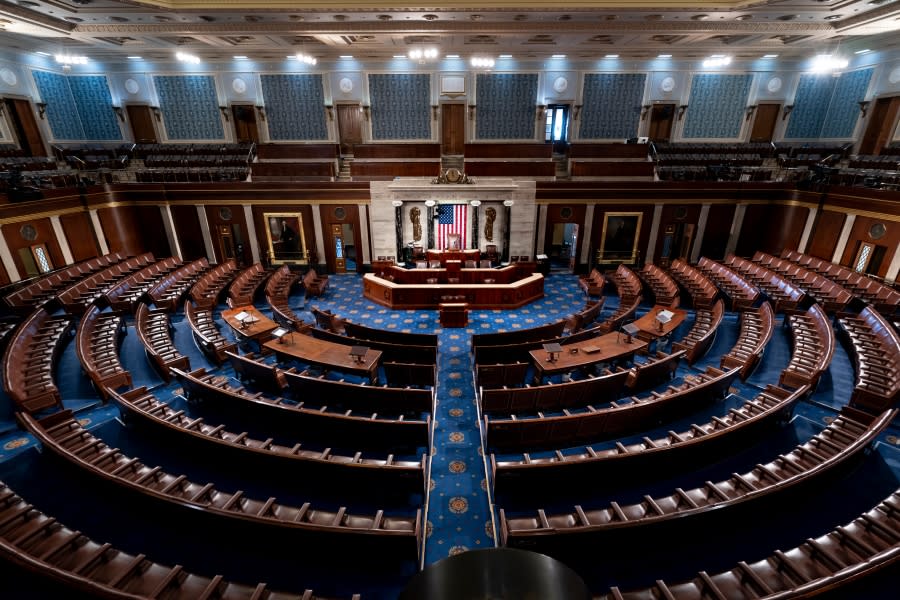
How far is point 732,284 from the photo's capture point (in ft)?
37.0

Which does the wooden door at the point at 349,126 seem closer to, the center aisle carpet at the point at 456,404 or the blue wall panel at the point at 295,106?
the blue wall panel at the point at 295,106

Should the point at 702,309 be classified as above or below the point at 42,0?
below

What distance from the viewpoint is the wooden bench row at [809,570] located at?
2.84 m

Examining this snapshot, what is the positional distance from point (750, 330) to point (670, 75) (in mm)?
12798

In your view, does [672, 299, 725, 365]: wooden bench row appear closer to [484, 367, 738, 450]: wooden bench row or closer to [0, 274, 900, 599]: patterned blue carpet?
[0, 274, 900, 599]: patterned blue carpet

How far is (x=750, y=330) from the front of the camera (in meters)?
8.63

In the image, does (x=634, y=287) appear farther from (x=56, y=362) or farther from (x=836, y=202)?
(x=56, y=362)

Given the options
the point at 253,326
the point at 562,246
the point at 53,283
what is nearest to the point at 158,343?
the point at 253,326

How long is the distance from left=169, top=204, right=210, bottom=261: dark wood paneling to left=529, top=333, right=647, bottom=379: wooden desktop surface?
13911 millimetres

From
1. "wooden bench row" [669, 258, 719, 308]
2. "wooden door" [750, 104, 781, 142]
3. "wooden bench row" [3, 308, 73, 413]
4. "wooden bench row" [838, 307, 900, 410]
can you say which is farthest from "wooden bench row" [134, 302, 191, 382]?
"wooden door" [750, 104, 781, 142]

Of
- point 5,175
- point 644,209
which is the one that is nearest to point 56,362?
point 5,175

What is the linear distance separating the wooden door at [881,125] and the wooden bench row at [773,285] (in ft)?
25.7

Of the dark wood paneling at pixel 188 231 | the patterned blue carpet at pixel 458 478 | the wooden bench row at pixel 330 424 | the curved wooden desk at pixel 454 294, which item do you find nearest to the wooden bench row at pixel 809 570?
the patterned blue carpet at pixel 458 478

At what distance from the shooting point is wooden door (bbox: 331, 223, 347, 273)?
15258 mm
